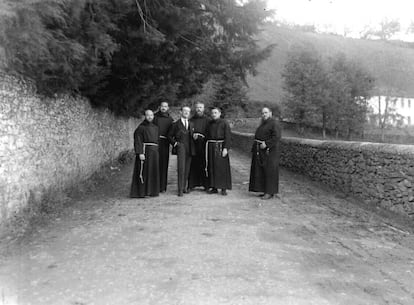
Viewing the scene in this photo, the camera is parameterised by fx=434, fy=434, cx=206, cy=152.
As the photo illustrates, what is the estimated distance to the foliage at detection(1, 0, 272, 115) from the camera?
5.19 metres

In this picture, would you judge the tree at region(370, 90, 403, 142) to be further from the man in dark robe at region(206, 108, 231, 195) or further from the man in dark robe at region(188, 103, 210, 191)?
the man in dark robe at region(206, 108, 231, 195)

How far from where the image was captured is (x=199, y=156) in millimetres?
9586

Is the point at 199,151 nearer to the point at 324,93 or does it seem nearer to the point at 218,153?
the point at 218,153

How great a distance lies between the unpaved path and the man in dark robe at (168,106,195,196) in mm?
1224

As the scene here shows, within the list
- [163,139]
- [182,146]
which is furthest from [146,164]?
[163,139]

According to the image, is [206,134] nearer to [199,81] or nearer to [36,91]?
[36,91]

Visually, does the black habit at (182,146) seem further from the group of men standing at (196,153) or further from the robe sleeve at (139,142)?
the robe sleeve at (139,142)

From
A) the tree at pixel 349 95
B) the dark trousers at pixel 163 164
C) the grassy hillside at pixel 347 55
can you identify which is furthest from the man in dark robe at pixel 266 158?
the grassy hillside at pixel 347 55

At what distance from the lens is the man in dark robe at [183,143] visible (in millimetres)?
9000

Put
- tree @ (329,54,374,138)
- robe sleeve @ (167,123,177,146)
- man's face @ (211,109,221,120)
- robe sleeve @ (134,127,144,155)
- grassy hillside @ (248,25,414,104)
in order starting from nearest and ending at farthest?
robe sleeve @ (134,127,144,155), man's face @ (211,109,221,120), robe sleeve @ (167,123,177,146), tree @ (329,54,374,138), grassy hillside @ (248,25,414,104)

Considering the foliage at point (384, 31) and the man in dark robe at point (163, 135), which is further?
the foliage at point (384, 31)

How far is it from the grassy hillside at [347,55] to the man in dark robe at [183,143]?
191ft

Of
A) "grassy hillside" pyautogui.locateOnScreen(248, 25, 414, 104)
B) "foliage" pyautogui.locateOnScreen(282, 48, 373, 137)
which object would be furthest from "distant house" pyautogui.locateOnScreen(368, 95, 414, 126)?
"foliage" pyautogui.locateOnScreen(282, 48, 373, 137)

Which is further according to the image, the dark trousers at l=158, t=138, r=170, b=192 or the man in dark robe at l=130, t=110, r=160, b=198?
the dark trousers at l=158, t=138, r=170, b=192
